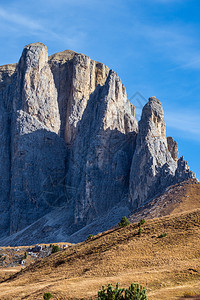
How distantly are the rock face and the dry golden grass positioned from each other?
32.1 meters

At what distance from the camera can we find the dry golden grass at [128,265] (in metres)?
34.7

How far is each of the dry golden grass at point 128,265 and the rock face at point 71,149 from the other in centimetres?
3214

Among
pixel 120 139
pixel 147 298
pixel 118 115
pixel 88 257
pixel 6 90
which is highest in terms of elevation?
pixel 6 90

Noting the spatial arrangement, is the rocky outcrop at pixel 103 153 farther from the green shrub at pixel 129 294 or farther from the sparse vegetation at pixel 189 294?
the green shrub at pixel 129 294

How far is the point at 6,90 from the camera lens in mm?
145750

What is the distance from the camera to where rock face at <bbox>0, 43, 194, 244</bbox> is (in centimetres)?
9819

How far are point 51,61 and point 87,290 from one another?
391 feet

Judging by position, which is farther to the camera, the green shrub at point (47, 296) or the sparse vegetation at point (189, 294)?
the green shrub at point (47, 296)

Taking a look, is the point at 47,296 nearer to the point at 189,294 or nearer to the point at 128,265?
the point at 189,294

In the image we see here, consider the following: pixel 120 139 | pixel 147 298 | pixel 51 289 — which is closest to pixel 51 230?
pixel 120 139

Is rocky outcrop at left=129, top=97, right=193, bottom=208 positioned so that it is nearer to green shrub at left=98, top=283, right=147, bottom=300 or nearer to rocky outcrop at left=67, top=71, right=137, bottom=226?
rocky outcrop at left=67, top=71, right=137, bottom=226

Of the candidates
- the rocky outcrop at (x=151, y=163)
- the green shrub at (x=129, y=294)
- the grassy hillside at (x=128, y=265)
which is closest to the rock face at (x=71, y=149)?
the rocky outcrop at (x=151, y=163)

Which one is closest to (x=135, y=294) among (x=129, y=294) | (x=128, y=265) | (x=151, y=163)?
(x=129, y=294)

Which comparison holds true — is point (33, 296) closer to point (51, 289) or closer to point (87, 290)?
point (51, 289)
